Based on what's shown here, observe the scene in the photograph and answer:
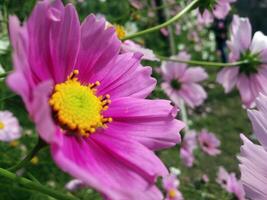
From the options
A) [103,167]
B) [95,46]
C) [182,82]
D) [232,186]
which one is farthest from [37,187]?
[182,82]

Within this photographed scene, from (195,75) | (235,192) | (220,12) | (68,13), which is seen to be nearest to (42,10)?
(68,13)

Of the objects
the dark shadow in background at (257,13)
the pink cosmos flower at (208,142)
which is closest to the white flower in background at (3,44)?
the pink cosmos flower at (208,142)

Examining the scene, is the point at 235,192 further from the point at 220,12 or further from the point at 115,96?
the point at 115,96

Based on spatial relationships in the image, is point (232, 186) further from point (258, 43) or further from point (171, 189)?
point (258, 43)

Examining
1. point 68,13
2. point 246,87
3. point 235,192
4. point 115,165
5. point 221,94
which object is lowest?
point 221,94

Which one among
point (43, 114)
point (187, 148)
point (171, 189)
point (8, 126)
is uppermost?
point (43, 114)

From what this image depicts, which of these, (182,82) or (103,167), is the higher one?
(103,167)
